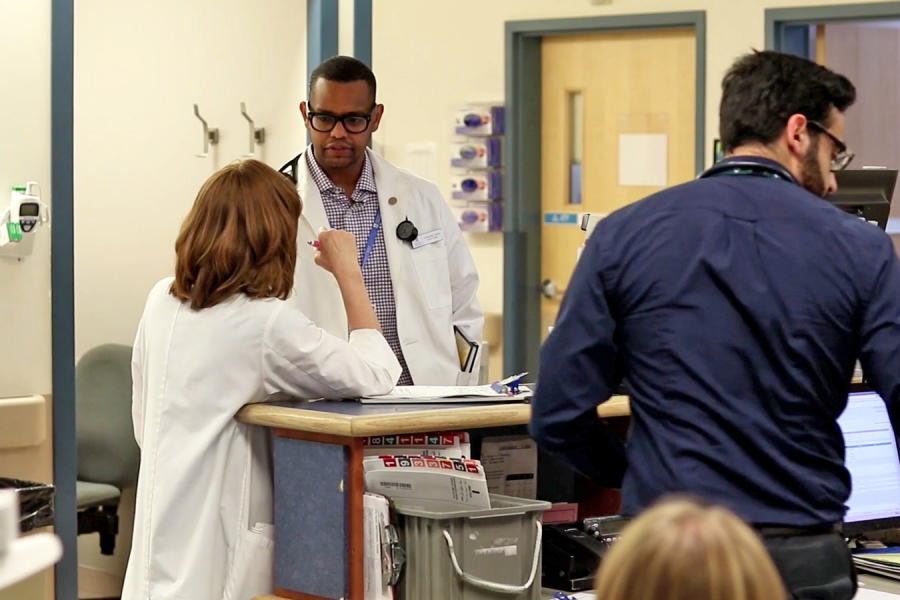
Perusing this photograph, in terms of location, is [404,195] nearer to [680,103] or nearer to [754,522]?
[754,522]

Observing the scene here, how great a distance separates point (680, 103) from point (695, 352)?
3914mm

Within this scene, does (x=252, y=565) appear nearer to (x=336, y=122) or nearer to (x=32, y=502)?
(x=32, y=502)

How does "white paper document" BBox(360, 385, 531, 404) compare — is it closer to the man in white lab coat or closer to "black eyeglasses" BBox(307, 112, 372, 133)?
the man in white lab coat

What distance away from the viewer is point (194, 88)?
4.91 meters

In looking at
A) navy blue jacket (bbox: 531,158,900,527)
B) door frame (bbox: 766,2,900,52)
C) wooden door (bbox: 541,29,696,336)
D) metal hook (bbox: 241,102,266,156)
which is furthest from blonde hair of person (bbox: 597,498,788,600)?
wooden door (bbox: 541,29,696,336)

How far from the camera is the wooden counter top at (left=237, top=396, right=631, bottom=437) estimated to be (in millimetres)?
2121

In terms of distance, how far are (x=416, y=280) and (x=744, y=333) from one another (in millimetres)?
1435

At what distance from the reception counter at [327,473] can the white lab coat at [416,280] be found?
0.72 m

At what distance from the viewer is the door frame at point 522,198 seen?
5824mm

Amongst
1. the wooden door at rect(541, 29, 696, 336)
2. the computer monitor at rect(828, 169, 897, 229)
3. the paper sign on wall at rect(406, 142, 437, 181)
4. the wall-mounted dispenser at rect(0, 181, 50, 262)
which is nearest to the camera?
the computer monitor at rect(828, 169, 897, 229)

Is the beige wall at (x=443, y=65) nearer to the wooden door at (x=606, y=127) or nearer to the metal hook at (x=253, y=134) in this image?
the wooden door at (x=606, y=127)

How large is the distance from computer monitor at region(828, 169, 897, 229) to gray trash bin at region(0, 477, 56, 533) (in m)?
1.95

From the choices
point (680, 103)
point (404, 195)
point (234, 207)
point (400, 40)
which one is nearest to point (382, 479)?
point (234, 207)

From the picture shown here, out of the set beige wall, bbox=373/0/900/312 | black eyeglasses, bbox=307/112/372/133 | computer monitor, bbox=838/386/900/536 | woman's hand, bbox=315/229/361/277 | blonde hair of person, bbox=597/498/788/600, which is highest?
beige wall, bbox=373/0/900/312
